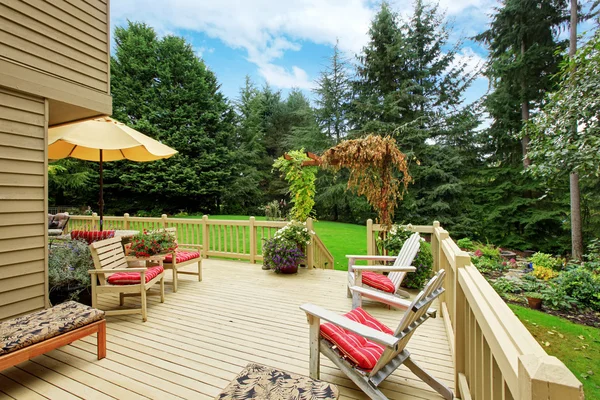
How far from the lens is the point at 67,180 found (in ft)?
44.5

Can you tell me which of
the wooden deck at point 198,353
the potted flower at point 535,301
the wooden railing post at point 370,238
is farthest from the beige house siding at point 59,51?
the potted flower at point 535,301

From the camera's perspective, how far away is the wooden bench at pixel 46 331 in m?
2.02

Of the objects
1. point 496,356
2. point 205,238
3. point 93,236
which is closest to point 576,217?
point 205,238

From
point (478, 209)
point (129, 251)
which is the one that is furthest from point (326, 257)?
point (478, 209)

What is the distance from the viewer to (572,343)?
357 centimetres

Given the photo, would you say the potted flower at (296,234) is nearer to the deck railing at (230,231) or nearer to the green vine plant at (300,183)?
the deck railing at (230,231)

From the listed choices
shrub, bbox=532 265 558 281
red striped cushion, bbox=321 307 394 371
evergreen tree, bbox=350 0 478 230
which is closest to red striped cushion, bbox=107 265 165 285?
red striped cushion, bbox=321 307 394 371

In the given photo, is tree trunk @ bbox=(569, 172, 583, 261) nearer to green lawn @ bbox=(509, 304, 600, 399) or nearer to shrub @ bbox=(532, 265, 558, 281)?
shrub @ bbox=(532, 265, 558, 281)

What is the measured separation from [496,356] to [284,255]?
4334 mm

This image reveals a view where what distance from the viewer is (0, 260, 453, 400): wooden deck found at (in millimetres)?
2152

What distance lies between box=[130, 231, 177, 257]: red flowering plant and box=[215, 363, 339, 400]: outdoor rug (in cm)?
286

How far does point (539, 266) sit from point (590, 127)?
298 centimetres

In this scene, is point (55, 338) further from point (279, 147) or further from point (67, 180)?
point (279, 147)

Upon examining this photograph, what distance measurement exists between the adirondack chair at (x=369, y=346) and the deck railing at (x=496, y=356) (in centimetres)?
23
